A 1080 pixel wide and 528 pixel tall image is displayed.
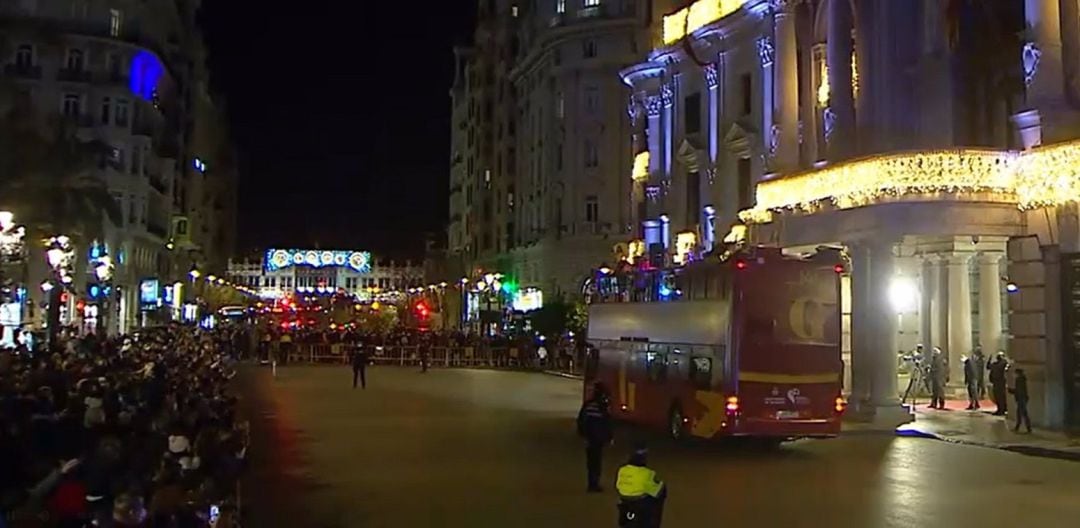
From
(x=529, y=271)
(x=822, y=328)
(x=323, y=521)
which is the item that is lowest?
(x=323, y=521)

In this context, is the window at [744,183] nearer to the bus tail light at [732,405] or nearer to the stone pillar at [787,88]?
the stone pillar at [787,88]

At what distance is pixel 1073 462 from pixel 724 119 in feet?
84.3

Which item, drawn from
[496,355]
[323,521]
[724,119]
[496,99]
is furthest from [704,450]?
[496,99]

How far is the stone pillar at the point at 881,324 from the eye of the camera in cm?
2925

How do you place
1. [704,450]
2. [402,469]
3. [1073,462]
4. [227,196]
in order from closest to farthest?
[402,469] < [1073,462] < [704,450] < [227,196]

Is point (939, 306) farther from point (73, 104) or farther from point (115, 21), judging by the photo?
point (115, 21)

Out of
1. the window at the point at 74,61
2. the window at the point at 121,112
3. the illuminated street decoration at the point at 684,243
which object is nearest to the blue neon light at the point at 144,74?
the window at the point at 121,112

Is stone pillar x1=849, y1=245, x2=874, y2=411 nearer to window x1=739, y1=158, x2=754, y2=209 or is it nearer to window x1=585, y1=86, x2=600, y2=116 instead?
window x1=739, y1=158, x2=754, y2=209

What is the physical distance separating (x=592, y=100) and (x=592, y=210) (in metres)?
7.17

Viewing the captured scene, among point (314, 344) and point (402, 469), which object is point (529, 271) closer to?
point (314, 344)

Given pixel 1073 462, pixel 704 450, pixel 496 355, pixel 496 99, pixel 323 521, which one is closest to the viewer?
pixel 323 521

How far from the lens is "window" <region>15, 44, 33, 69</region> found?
225ft

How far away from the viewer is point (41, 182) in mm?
39406

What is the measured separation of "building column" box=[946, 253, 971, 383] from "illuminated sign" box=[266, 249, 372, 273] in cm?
14997
